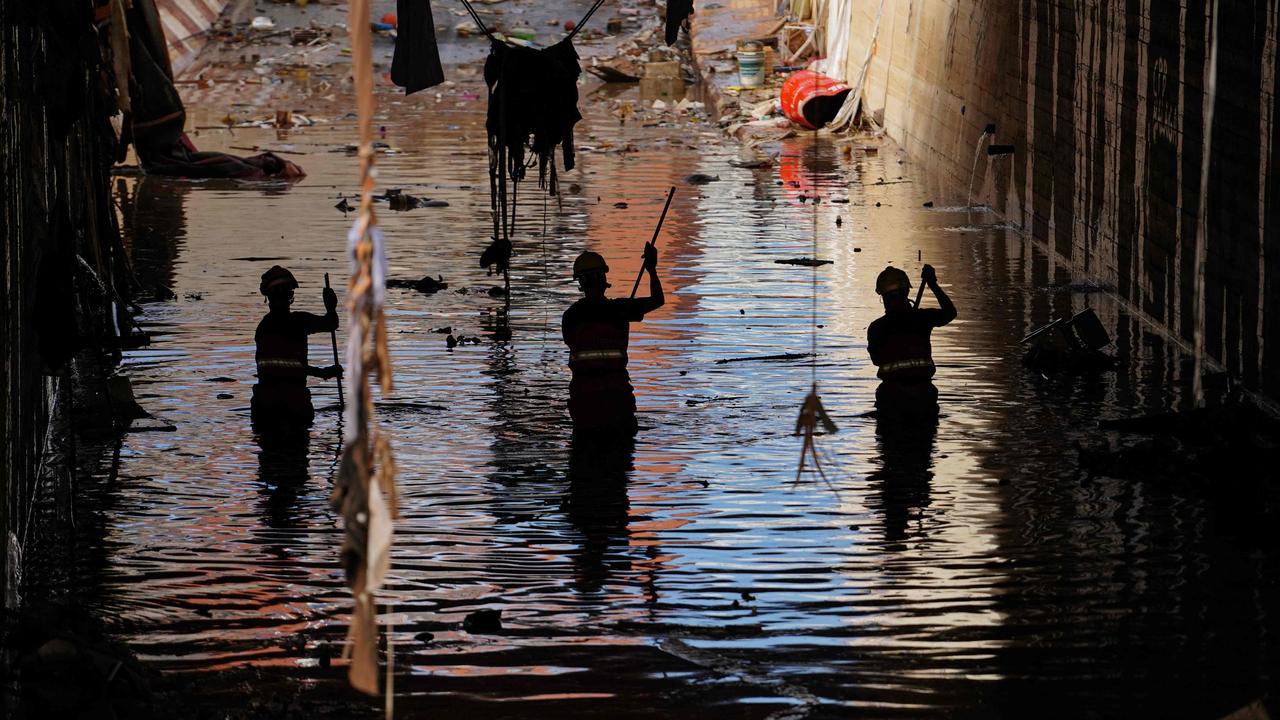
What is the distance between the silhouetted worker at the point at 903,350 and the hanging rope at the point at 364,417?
696 centimetres

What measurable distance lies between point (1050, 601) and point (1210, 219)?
5.31 meters

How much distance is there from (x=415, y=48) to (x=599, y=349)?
4645 millimetres

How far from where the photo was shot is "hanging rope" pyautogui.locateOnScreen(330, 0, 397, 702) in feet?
11.2

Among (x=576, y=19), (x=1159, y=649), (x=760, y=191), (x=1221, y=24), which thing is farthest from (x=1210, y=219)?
(x=576, y=19)

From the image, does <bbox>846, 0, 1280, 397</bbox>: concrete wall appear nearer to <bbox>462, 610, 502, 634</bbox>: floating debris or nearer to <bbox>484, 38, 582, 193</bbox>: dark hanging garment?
<bbox>484, 38, 582, 193</bbox>: dark hanging garment

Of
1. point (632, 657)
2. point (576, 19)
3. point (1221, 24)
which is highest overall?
point (576, 19)

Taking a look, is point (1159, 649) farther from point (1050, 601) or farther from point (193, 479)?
point (193, 479)

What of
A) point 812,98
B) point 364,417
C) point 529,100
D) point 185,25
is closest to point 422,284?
point 529,100

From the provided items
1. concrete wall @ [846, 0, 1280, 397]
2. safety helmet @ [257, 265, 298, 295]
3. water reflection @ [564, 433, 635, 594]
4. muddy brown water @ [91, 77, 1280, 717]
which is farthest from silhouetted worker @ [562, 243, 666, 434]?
concrete wall @ [846, 0, 1280, 397]

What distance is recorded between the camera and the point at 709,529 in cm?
841

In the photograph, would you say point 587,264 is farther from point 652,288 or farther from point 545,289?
point 545,289

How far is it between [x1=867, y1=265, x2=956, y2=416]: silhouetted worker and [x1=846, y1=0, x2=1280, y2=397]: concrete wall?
1.94 meters

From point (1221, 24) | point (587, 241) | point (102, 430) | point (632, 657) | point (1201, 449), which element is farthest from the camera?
point (587, 241)

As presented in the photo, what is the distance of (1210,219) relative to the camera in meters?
11.8
